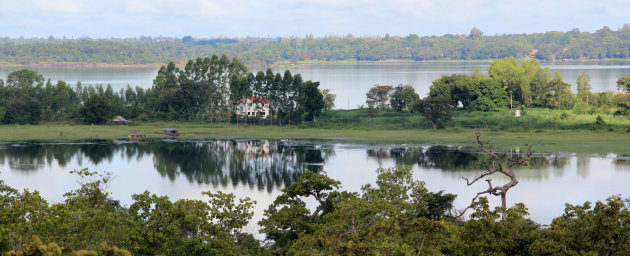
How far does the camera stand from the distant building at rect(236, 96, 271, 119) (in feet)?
246

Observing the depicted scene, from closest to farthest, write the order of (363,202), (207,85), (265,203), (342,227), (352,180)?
(342,227) → (363,202) → (265,203) → (352,180) → (207,85)

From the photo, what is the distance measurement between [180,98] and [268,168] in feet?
101

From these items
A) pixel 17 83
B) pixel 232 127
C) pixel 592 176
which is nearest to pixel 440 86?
pixel 232 127

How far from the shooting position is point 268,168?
Result: 51.7 metres

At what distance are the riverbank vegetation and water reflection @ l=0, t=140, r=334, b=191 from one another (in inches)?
728

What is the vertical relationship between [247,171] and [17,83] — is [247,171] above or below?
below

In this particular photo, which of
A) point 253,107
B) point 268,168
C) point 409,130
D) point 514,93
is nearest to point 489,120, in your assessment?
point 409,130

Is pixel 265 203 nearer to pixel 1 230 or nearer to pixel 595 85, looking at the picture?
pixel 1 230

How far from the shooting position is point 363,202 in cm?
2452

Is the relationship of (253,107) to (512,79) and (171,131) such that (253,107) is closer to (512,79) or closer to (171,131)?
(171,131)

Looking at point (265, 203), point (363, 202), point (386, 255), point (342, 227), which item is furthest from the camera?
point (265, 203)

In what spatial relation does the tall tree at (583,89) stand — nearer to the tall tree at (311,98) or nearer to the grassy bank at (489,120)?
the grassy bank at (489,120)

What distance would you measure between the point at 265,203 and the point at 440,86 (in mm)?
42705

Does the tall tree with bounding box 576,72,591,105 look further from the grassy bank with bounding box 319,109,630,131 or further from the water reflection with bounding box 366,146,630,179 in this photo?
the water reflection with bounding box 366,146,630,179
